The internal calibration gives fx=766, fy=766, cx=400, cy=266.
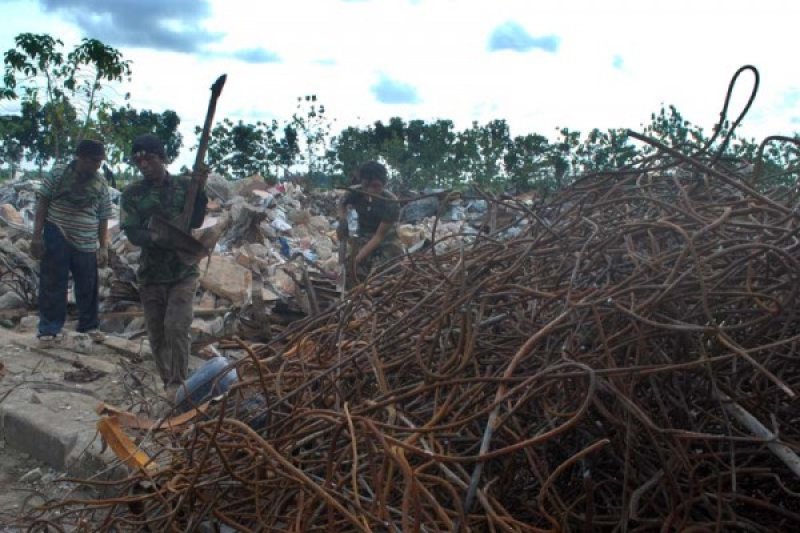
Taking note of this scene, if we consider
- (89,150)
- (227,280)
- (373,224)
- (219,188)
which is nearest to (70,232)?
(89,150)

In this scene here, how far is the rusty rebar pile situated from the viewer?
1.96 metres

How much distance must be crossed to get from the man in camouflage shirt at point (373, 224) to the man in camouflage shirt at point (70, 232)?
2102mm

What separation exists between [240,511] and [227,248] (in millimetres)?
9383

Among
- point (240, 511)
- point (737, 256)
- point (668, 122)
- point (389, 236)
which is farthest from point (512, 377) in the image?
point (668, 122)

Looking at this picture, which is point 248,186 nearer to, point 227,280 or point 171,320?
point 227,280

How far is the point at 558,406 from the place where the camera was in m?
2.12

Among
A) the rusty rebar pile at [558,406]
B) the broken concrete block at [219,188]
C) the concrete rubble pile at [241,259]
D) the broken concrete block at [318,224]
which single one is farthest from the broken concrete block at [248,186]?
the rusty rebar pile at [558,406]

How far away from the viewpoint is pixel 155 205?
4801 mm

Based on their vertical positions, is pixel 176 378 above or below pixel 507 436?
below

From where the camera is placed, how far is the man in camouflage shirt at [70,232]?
6191 mm

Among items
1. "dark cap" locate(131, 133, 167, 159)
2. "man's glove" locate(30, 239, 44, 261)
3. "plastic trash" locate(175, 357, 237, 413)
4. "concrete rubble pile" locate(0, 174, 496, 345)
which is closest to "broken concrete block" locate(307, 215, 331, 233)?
"concrete rubble pile" locate(0, 174, 496, 345)

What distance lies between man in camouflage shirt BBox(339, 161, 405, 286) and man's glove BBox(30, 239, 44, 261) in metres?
2.55

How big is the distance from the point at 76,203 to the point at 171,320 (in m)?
2.08

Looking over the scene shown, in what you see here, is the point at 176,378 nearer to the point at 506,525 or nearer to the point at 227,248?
the point at 506,525
